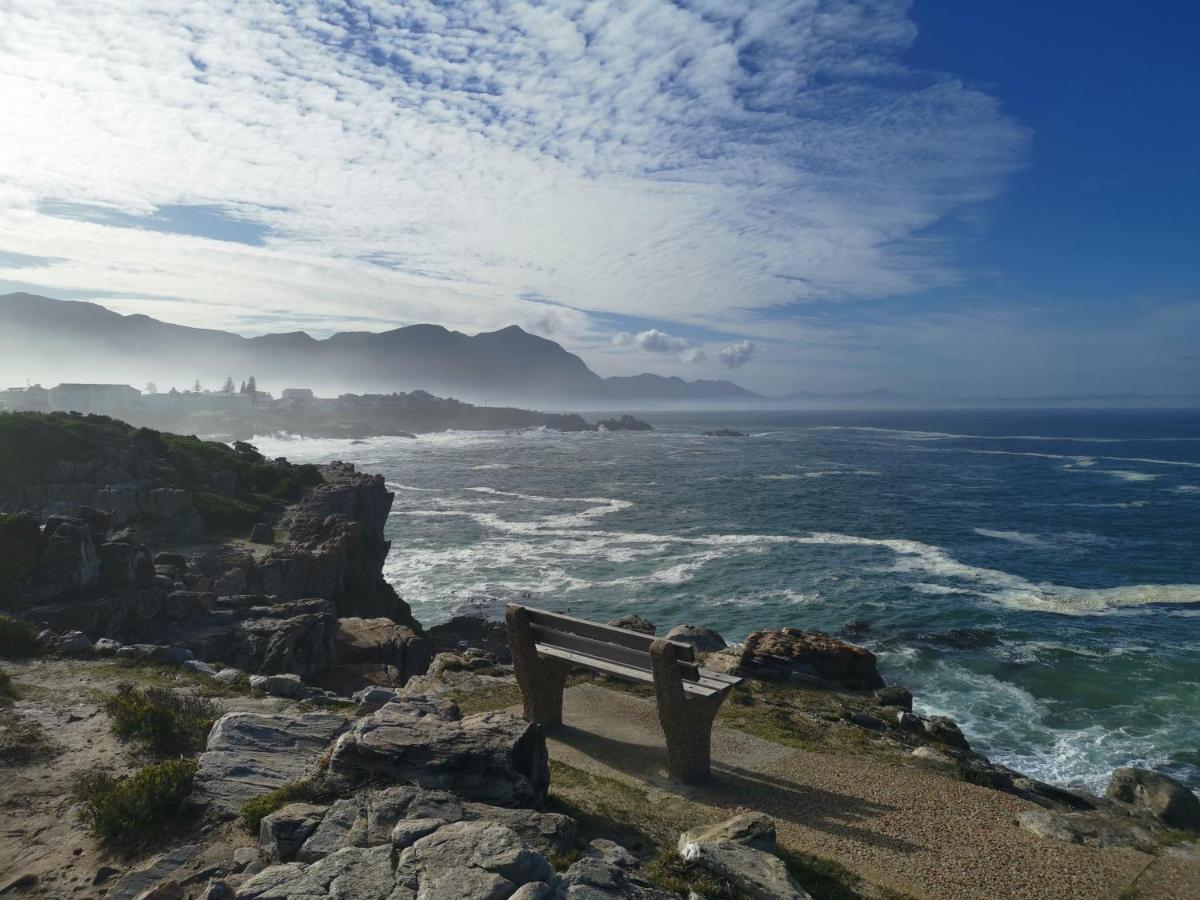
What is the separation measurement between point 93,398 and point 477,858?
18543 cm

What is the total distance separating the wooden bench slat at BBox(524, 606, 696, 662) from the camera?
8922 millimetres

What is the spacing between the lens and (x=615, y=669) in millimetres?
9398

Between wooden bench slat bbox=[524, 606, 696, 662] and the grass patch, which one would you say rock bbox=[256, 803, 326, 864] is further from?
wooden bench slat bbox=[524, 606, 696, 662]

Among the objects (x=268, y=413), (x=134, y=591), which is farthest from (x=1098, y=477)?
(x=268, y=413)

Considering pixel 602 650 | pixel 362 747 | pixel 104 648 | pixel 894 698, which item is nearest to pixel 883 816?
pixel 602 650

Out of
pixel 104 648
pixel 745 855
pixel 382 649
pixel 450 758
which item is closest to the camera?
pixel 745 855

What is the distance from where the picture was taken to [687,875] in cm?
611

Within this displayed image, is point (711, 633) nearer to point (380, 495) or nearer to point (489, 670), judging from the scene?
point (489, 670)

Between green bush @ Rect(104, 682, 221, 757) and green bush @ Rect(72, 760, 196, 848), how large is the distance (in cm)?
137

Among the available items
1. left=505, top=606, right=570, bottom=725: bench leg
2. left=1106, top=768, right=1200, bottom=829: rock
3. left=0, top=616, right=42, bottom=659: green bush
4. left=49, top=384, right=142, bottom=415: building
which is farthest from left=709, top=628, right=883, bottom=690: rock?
left=49, top=384, right=142, bottom=415: building

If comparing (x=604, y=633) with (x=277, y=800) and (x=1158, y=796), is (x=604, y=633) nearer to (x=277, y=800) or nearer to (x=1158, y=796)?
(x=277, y=800)

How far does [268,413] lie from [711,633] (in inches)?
6687

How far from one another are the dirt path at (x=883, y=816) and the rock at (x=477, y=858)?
3018mm

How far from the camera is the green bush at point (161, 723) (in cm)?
872
